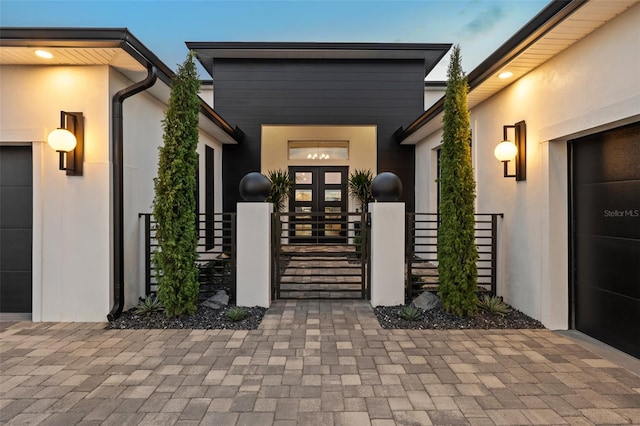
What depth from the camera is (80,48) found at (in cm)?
353

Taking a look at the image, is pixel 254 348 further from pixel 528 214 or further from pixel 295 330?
pixel 528 214

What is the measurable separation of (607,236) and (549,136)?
1.24m

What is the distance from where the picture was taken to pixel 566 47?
3549mm

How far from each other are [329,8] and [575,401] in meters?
8.74

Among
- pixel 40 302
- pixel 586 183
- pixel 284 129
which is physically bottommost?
pixel 40 302

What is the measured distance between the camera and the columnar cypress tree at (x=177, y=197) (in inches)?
156

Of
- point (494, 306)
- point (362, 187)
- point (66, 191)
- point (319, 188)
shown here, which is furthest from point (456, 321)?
point (319, 188)

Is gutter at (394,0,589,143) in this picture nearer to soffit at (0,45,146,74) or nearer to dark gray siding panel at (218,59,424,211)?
dark gray siding panel at (218,59,424,211)

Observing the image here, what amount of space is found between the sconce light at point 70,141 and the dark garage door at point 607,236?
5774mm

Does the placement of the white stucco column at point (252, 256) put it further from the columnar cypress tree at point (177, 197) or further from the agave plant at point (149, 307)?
the agave plant at point (149, 307)

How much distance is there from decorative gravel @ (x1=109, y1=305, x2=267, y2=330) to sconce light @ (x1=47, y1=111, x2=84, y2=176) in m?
1.84

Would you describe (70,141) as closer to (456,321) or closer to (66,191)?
(66,191)

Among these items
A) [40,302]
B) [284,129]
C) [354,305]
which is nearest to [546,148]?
[354,305]

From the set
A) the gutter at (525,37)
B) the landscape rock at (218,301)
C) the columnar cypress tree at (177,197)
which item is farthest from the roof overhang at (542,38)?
the landscape rock at (218,301)
